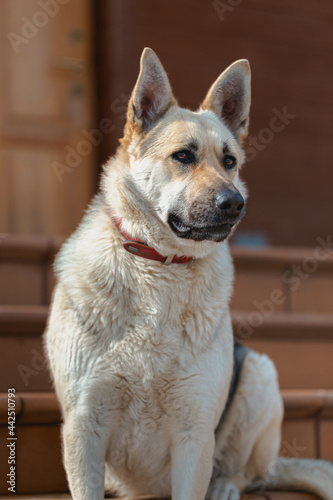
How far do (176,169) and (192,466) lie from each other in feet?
3.32

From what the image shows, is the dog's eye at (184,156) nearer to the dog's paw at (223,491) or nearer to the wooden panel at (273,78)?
the dog's paw at (223,491)

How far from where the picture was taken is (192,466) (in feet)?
6.81

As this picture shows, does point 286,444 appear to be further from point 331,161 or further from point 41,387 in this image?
point 331,161

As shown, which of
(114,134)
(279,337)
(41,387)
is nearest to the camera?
(41,387)

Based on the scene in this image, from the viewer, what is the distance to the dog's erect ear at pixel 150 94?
2.27m

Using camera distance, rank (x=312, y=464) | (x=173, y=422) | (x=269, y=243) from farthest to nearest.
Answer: (x=269, y=243)
(x=312, y=464)
(x=173, y=422)

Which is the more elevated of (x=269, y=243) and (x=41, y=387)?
(x=41, y=387)

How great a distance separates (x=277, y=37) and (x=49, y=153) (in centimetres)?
218

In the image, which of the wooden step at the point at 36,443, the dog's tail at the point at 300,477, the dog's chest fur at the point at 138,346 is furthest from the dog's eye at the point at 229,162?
the dog's tail at the point at 300,477

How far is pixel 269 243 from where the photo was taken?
5.17 m

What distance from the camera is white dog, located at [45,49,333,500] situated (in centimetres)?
206

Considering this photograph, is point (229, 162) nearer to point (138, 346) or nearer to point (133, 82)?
point (138, 346)

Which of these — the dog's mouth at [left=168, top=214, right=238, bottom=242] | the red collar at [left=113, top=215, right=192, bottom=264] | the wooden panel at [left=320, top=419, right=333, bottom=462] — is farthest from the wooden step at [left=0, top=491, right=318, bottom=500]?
the dog's mouth at [left=168, top=214, right=238, bottom=242]

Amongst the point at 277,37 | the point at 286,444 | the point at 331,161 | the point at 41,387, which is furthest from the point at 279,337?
the point at 277,37
